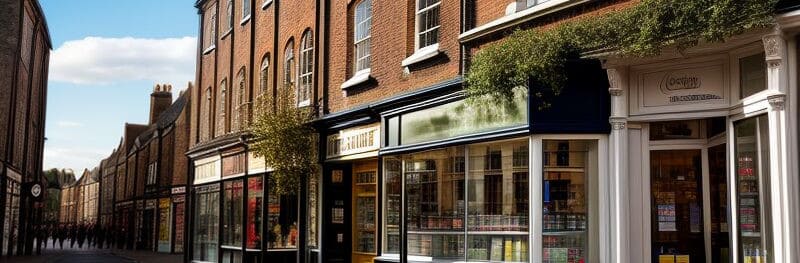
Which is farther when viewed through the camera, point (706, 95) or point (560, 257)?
point (560, 257)

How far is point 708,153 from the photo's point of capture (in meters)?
9.72

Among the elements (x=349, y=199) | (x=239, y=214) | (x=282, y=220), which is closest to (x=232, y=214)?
(x=239, y=214)

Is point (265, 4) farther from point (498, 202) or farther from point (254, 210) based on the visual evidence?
point (498, 202)

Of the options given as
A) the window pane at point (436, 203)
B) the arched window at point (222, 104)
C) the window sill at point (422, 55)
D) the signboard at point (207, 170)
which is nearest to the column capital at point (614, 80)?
the window pane at point (436, 203)

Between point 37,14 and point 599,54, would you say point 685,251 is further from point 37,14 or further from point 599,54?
point 37,14

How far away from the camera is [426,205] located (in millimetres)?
12773

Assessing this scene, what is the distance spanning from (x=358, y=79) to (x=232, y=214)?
721 cm

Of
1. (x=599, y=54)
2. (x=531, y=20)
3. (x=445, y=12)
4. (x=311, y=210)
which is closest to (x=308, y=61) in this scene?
(x=311, y=210)

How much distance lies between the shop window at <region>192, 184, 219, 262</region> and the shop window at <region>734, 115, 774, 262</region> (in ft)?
→ 50.0

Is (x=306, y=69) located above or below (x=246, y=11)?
below

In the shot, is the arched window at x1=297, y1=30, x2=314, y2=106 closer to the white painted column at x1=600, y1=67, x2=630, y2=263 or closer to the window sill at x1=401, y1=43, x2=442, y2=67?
the window sill at x1=401, y1=43, x2=442, y2=67

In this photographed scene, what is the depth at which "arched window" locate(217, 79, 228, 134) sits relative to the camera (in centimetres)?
2281

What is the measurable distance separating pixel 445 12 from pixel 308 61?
18.4 feet

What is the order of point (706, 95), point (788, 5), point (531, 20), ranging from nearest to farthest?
point (788, 5) < point (706, 95) < point (531, 20)
